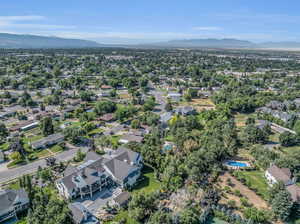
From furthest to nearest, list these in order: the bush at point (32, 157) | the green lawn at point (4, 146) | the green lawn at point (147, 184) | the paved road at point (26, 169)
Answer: the green lawn at point (4, 146)
the bush at point (32, 157)
the paved road at point (26, 169)
the green lawn at point (147, 184)

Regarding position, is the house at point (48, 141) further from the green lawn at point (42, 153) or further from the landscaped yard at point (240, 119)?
the landscaped yard at point (240, 119)

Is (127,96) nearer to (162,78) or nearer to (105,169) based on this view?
(162,78)

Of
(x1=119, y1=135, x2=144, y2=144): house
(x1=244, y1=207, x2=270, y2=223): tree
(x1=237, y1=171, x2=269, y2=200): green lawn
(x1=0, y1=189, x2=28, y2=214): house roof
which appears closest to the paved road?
(x1=0, y1=189, x2=28, y2=214): house roof

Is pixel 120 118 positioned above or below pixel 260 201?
above

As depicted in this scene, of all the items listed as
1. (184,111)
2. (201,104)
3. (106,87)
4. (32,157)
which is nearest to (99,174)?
(32,157)

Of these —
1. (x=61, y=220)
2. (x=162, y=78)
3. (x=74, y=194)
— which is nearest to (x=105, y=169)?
(x=74, y=194)

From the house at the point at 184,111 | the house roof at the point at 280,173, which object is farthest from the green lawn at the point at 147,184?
the house at the point at 184,111

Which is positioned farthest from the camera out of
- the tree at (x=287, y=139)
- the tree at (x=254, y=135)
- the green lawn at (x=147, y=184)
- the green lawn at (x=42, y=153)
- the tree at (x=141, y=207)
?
the tree at (x=254, y=135)
